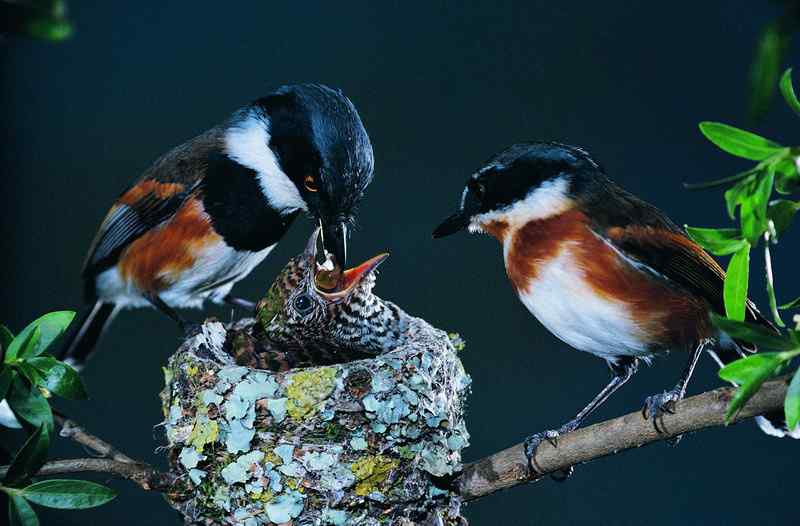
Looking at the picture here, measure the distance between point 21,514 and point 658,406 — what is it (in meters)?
0.89

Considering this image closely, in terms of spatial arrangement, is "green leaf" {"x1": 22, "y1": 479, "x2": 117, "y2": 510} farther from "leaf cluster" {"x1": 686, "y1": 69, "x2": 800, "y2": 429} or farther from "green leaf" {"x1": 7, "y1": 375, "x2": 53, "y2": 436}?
"leaf cluster" {"x1": 686, "y1": 69, "x2": 800, "y2": 429}

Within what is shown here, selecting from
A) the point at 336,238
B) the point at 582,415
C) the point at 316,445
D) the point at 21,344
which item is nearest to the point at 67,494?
the point at 21,344

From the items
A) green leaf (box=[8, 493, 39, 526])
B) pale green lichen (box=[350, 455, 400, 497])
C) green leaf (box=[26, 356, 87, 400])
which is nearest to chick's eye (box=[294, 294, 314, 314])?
pale green lichen (box=[350, 455, 400, 497])

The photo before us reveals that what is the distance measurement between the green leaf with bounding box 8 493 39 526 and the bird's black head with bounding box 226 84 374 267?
0.83 meters

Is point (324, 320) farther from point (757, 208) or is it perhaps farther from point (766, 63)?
point (766, 63)

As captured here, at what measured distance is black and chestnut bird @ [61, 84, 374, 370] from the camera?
176 cm

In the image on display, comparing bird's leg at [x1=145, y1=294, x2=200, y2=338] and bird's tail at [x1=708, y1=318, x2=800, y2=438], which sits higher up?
bird's tail at [x1=708, y1=318, x2=800, y2=438]

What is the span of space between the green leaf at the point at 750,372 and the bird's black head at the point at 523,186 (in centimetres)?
75

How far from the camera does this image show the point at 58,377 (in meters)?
1.17

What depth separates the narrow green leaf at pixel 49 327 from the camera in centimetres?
116

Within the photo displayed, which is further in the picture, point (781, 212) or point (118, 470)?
point (118, 470)

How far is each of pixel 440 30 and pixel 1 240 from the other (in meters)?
1.41

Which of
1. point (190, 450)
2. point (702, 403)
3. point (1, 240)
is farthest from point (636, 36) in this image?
point (1, 240)

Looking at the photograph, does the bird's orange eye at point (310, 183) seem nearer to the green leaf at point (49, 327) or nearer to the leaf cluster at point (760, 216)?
the green leaf at point (49, 327)
